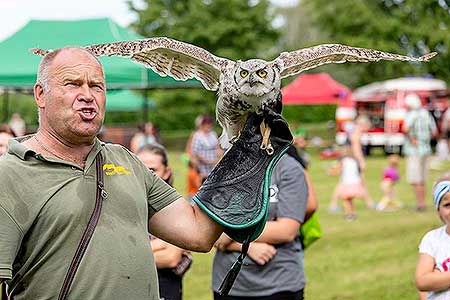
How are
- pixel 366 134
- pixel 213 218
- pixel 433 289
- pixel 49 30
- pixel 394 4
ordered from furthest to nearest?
1. pixel 394 4
2. pixel 366 134
3. pixel 49 30
4. pixel 433 289
5. pixel 213 218

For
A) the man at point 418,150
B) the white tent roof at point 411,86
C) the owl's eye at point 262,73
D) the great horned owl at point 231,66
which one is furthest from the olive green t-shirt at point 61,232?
the white tent roof at point 411,86

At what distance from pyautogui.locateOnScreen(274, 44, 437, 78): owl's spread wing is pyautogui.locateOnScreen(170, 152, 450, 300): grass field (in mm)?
3714

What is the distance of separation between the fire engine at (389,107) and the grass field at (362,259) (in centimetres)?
1405

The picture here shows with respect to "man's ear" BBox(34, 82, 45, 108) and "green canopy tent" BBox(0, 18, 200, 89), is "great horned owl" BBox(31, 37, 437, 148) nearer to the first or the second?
"man's ear" BBox(34, 82, 45, 108)

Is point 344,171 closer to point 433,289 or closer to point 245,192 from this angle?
point 433,289

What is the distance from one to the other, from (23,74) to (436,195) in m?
6.40

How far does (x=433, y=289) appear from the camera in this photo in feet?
13.1

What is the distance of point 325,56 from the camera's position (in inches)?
149

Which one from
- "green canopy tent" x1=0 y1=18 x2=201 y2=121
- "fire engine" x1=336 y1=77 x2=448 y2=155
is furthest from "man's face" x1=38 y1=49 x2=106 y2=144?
"fire engine" x1=336 y1=77 x2=448 y2=155

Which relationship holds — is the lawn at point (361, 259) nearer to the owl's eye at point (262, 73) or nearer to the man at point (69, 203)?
the owl's eye at point (262, 73)

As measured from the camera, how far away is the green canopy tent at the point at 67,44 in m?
8.95

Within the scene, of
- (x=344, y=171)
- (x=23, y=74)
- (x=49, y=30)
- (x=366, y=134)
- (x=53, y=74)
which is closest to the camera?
(x=53, y=74)

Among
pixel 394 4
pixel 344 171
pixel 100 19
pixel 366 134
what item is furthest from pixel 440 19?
pixel 394 4

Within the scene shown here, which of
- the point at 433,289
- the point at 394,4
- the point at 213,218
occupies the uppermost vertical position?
the point at 394,4
